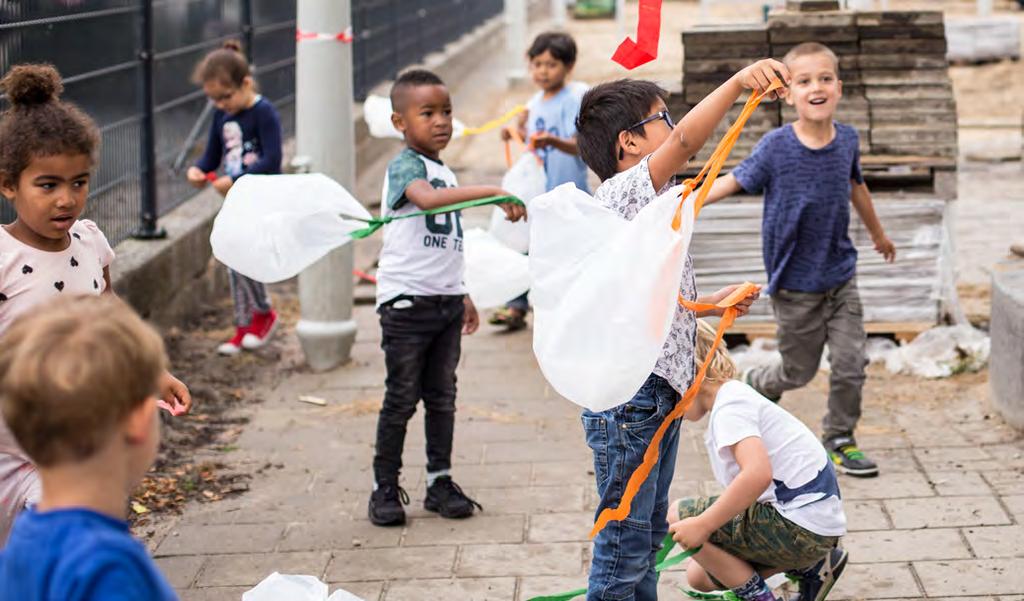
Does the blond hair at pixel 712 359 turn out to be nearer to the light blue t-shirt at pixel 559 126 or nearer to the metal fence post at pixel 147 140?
the light blue t-shirt at pixel 559 126

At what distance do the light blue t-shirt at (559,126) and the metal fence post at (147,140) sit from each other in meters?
2.17

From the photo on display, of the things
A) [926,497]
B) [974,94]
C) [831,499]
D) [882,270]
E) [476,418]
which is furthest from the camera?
[974,94]

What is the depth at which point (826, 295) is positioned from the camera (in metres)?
5.51

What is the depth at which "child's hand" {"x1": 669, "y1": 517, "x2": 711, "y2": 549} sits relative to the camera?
354cm

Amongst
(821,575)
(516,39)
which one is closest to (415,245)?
(821,575)

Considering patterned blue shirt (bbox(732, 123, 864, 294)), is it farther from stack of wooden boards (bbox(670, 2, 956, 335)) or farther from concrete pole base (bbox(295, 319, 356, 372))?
concrete pole base (bbox(295, 319, 356, 372))

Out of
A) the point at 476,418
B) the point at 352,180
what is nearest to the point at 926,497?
the point at 476,418

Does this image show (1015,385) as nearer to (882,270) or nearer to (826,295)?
(826,295)

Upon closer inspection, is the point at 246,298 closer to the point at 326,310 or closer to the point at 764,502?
the point at 326,310

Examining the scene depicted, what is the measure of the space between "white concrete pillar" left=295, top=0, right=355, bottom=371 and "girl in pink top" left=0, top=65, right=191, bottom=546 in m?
3.45

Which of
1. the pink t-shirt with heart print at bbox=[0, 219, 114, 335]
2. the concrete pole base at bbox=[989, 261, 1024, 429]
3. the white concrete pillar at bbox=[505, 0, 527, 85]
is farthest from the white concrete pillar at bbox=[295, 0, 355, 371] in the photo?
the white concrete pillar at bbox=[505, 0, 527, 85]

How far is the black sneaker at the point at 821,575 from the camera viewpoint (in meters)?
4.12

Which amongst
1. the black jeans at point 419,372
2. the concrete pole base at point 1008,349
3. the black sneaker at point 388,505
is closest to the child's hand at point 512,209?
the black jeans at point 419,372

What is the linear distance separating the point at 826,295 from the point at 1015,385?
3.27 feet
